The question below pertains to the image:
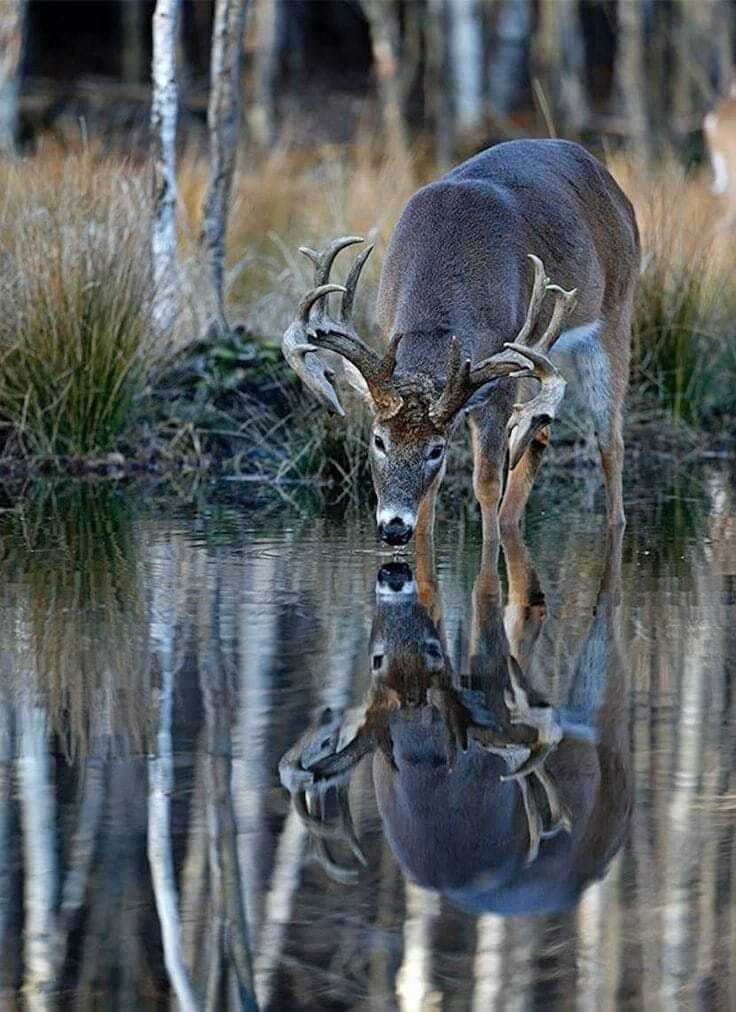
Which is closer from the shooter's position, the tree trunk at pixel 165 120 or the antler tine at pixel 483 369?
the antler tine at pixel 483 369

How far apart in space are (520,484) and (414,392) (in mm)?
1435

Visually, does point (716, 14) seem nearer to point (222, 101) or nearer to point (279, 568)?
point (222, 101)

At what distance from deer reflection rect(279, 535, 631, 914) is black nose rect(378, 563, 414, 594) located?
491mm

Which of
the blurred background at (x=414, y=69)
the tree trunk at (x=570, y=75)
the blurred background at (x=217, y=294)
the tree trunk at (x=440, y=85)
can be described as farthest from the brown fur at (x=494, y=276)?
the tree trunk at (x=570, y=75)

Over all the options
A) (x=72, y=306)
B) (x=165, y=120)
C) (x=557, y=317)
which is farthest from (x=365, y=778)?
(x=165, y=120)

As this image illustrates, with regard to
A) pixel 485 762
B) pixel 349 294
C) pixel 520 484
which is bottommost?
pixel 485 762

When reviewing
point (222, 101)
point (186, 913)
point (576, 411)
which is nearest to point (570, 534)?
point (576, 411)

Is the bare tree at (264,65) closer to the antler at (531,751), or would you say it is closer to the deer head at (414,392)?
the deer head at (414,392)

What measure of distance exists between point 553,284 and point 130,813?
466cm

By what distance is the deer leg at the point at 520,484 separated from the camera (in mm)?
9281

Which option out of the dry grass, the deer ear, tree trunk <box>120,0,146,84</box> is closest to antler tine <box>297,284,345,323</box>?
the deer ear

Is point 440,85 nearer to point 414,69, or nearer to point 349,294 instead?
point 414,69

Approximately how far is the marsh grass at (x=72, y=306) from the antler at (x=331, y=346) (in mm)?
2143

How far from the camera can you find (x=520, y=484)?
30.8 feet
